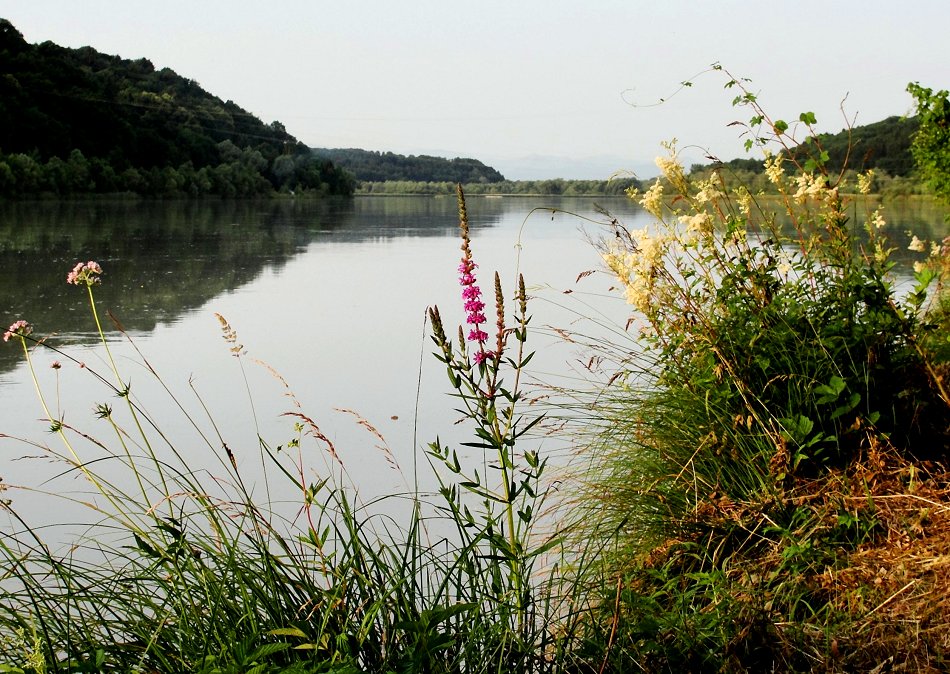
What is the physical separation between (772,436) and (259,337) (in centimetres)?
526

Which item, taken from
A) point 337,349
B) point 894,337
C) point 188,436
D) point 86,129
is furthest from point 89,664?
point 86,129

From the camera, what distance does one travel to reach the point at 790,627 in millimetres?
2252

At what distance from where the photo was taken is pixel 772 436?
306cm

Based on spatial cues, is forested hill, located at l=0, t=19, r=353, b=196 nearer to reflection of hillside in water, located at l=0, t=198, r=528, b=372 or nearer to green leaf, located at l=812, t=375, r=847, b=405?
reflection of hillside in water, located at l=0, t=198, r=528, b=372

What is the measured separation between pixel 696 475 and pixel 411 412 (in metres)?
2.41

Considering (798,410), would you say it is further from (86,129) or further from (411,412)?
(86,129)

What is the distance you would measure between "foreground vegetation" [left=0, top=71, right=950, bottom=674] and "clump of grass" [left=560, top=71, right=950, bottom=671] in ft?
0.04

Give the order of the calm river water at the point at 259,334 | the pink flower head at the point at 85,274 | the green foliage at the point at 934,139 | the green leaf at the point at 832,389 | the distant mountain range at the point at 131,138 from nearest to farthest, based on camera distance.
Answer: the pink flower head at the point at 85,274, the green leaf at the point at 832,389, the calm river water at the point at 259,334, the green foliage at the point at 934,139, the distant mountain range at the point at 131,138

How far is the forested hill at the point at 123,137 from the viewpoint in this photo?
38.2 m

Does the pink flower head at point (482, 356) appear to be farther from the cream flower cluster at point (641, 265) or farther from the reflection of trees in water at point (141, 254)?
the reflection of trees in water at point (141, 254)

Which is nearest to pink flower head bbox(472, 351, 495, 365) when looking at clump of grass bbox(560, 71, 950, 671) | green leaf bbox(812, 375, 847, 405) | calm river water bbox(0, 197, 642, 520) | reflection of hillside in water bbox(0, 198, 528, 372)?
calm river water bbox(0, 197, 642, 520)

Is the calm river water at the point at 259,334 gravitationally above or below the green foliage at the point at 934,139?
below

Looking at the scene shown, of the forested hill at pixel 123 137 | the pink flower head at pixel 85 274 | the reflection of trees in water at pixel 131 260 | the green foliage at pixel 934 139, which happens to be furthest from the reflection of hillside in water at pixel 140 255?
the forested hill at pixel 123 137

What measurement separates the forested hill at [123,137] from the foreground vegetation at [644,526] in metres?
32.5
